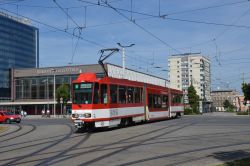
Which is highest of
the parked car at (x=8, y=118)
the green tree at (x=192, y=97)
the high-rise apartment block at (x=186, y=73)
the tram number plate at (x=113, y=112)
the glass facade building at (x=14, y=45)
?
the glass facade building at (x=14, y=45)

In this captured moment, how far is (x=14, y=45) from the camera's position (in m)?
88.0

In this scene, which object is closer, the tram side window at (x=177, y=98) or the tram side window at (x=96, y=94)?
the tram side window at (x=96, y=94)

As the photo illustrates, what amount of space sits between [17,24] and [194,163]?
201ft

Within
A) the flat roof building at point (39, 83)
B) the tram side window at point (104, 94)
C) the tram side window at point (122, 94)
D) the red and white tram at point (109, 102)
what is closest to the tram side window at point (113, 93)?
the red and white tram at point (109, 102)

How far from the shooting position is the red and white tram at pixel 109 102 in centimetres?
2383

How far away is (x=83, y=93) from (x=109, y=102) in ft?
5.87

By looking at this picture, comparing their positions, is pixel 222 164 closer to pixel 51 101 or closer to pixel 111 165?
pixel 111 165

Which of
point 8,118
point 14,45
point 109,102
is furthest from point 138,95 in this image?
point 14,45

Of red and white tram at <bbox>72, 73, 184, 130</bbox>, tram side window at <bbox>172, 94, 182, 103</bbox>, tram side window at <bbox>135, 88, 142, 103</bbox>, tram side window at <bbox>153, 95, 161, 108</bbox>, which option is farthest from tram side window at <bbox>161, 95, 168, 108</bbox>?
tram side window at <bbox>135, 88, 142, 103</bbox>

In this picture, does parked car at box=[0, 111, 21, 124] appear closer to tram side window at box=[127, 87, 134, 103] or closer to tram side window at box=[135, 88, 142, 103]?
tram side window at box=[135, 88, 142, 103]

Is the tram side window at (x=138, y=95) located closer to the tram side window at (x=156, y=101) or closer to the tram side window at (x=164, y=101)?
the tram side window at (x=156, y=101)

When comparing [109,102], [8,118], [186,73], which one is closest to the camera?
[109,102]

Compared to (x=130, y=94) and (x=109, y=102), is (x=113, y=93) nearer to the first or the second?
(x=109, y=102)

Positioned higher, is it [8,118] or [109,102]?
[109,102]
